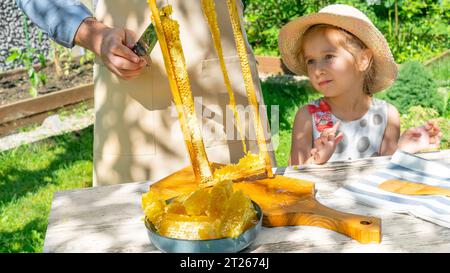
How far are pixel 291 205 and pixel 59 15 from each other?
1.16m

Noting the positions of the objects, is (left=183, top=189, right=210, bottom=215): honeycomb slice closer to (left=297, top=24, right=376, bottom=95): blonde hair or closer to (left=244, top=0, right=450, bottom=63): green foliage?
(left=297, top=24, right=376, bottom=95): blonde hair

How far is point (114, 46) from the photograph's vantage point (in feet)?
6.71

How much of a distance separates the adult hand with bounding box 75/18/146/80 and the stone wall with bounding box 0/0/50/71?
211 inches

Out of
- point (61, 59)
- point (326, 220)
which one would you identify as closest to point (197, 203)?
point (326, 220)

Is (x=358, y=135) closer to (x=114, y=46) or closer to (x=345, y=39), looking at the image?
(x=345, y=39)

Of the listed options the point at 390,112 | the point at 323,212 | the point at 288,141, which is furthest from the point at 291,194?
the point at 288,141

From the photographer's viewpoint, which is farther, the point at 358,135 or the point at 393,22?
the point at 393,22

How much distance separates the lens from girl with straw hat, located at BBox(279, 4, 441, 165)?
2.61m

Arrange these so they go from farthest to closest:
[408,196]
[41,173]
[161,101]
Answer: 1. [41,173]
2. [161,101]
3. [408,196]

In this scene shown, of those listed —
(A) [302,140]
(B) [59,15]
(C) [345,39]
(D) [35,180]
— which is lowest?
(D) [35,180]

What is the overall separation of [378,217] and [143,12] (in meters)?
1.08

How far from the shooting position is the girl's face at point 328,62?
2.68 meters

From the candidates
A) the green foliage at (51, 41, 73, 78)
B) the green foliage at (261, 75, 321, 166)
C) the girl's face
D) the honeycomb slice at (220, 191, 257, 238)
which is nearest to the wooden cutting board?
the honeycomb slice at (220, 191, 257, 238)
